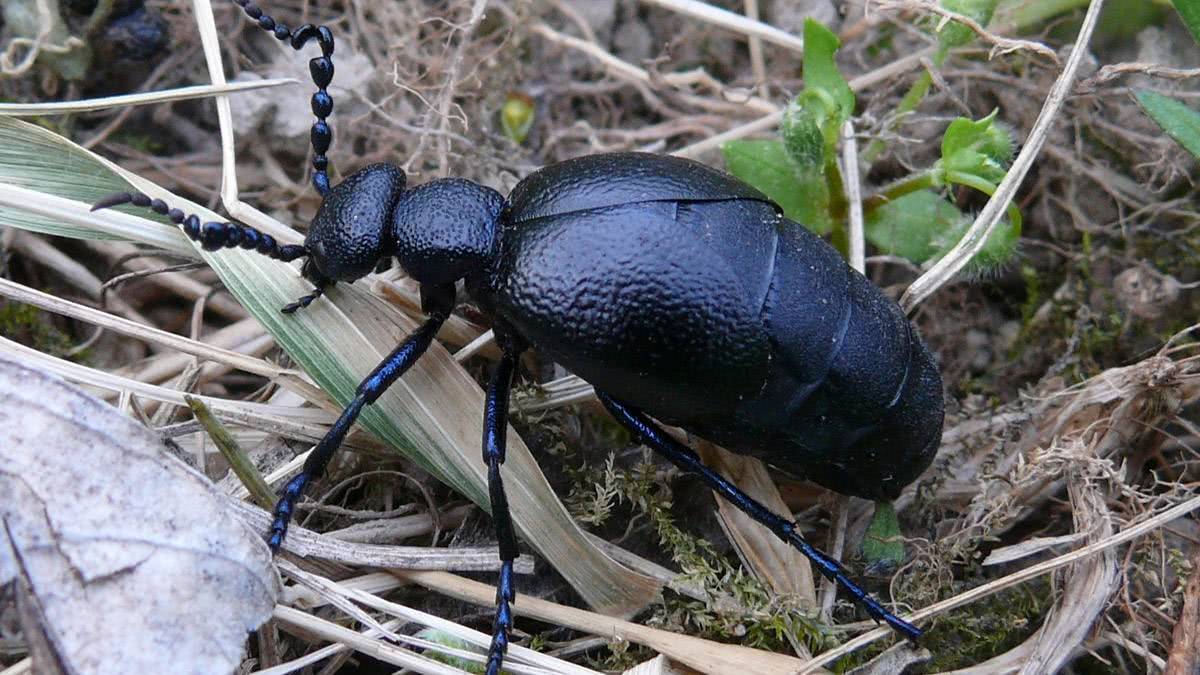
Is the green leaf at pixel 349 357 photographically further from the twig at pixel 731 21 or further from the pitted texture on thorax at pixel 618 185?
the twig at pixel 731 21

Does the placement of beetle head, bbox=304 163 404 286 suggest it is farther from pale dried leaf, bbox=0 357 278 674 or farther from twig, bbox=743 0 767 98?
twig, bbox=743 0 767 98

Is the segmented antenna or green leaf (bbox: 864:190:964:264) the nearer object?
the segmented antenna

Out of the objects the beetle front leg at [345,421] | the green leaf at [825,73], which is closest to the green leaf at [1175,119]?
the green leaf at [825,73]

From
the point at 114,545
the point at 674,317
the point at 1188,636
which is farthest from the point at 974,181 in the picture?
the point at 114,545

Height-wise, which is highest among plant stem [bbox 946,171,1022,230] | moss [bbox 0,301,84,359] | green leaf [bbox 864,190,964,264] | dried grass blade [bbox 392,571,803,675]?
plant stem [bbox 946,171,1022,230]

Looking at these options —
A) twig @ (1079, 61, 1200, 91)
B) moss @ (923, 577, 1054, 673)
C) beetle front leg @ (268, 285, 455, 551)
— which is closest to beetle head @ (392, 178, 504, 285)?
beetle front leg @ (268, 285, 455, 551)
